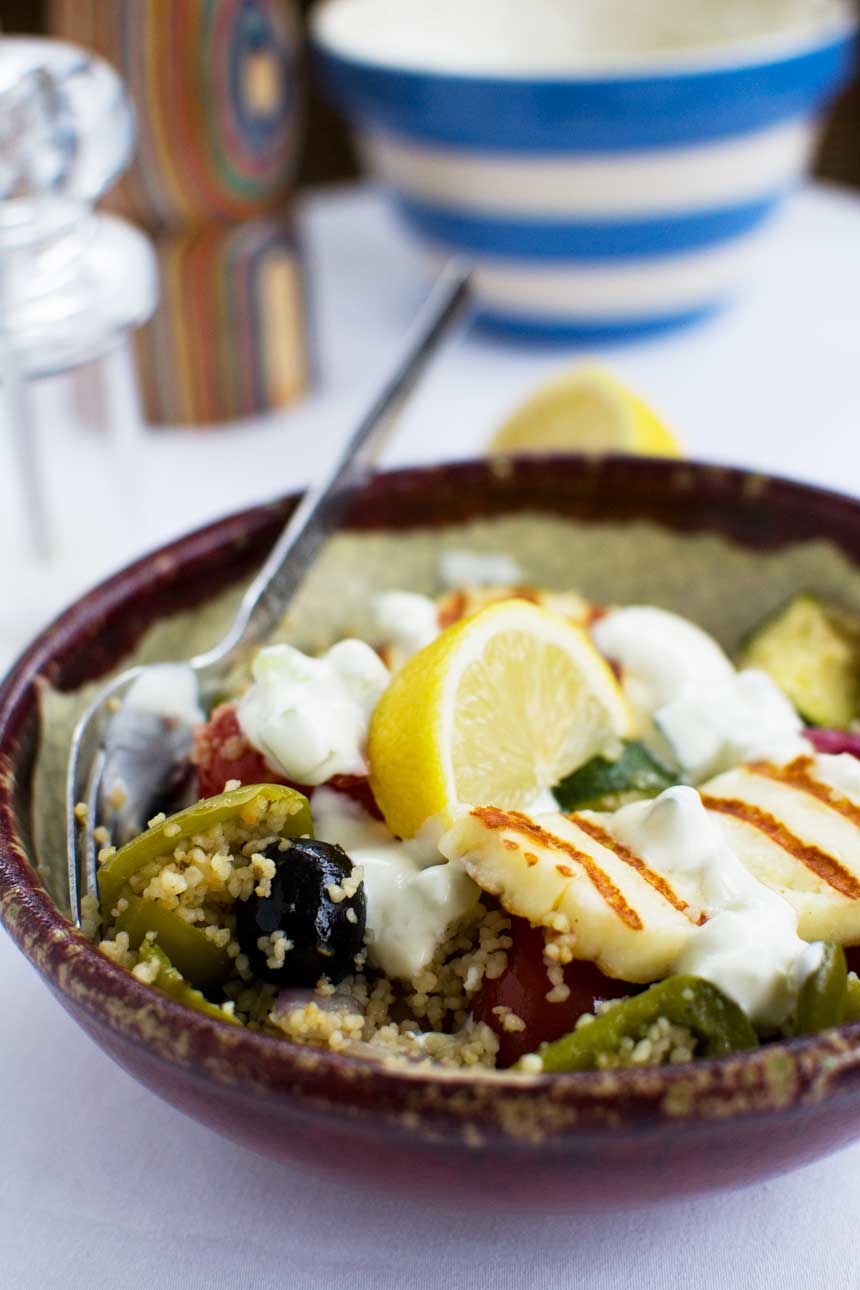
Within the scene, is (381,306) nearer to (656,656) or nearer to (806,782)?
(656,656)

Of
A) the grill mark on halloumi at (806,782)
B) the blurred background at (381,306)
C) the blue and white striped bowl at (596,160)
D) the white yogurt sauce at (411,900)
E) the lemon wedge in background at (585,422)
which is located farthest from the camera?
the blue and white striped bowl at (596,160)

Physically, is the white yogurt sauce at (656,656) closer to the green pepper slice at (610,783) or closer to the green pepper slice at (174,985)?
the green pepper slice at (610,783)

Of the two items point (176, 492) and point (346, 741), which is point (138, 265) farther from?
point (346, 741)

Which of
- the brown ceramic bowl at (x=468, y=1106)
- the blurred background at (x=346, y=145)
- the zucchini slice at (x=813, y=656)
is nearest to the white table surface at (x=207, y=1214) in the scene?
the brown ceramic bowl at (x=468, y=1106)

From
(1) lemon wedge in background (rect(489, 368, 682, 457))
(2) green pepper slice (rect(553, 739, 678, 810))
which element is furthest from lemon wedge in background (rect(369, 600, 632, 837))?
(1) lemon wedge in background (rect(489, 368, 682, 457))

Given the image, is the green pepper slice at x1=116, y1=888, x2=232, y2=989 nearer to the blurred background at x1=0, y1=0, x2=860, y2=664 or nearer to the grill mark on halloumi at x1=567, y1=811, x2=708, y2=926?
the grill mark on halloumi at x1=567, y1=811, x2=708, y2=926

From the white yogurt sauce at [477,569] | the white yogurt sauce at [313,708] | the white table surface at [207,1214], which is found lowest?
the white table surface at [207,1214]

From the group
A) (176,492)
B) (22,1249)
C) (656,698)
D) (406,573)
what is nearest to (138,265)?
(176,492)
